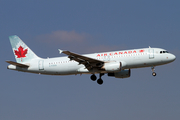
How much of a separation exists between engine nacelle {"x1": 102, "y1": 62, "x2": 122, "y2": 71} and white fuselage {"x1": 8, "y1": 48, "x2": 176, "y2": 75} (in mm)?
720

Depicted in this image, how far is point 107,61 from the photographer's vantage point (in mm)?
43250

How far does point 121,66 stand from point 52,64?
32.2 feet

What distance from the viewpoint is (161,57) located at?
4238 centimetres

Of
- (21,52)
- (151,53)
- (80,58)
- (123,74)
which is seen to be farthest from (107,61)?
(21,52)

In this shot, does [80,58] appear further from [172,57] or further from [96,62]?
[172,57]

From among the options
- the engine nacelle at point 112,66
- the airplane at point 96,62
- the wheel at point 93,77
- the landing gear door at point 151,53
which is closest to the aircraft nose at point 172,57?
the airplane at point 96,62

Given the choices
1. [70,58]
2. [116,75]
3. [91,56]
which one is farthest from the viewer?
[116,75]

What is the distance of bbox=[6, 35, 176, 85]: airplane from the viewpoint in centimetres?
4209

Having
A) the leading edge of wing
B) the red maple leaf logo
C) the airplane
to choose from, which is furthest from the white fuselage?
the red maple leaf logo

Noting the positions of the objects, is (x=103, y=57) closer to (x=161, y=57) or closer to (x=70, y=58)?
(x=70, y=58)

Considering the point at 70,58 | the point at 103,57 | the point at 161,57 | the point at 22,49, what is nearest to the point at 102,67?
the point at 103,57

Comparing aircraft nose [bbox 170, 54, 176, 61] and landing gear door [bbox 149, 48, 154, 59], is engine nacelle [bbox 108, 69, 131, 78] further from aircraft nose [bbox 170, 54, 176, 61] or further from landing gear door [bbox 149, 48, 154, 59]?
aircraft nose [bbox 170, 54, 176, 61]

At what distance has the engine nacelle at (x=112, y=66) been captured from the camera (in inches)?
1640

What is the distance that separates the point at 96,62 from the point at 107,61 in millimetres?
1534
